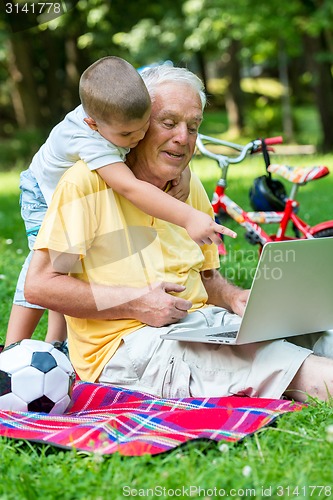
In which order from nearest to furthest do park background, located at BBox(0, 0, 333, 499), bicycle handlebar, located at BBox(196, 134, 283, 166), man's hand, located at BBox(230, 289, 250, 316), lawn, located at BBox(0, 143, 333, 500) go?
lawn, located at BBox(0, 143, 333, 500) < park background, located at BBox(0, 0, 333, 499) < man's hand, located at BBox(230, 289, 250, 316) < bicycle handlebar, located at BBox(196, 134, 283, 166)

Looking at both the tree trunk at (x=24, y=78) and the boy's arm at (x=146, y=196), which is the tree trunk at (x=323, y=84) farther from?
the boy's arm at (x=146, y=196)

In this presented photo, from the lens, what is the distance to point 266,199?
612 centimetres

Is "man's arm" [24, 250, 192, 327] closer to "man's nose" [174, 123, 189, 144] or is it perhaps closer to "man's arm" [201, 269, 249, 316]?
"man's arm" [201, 269, 249, 316]

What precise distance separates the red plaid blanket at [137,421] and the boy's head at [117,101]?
1020 millimetres

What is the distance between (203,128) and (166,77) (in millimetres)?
22873

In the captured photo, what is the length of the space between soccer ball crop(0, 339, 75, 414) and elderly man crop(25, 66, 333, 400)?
0.70 feet

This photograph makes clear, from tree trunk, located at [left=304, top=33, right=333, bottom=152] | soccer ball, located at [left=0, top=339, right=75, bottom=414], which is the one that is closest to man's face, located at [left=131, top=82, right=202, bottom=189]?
soccer ball, located at [left=0, top=339, right=75, bottom=414]

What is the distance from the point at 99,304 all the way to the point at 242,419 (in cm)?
76

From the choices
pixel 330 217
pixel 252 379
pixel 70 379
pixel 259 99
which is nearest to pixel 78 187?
pixel 70 379

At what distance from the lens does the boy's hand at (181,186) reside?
11.5ft

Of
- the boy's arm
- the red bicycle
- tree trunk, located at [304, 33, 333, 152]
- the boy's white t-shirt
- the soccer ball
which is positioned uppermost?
the boy's white t-shirt

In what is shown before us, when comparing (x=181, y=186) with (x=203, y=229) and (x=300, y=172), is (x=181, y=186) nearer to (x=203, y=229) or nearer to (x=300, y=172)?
(x=203, y=229)

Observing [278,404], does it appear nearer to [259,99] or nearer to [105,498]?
[105,498]

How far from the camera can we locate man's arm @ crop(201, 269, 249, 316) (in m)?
3.66
